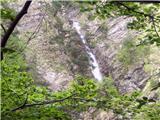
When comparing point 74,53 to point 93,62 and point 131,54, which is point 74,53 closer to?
point 93,62

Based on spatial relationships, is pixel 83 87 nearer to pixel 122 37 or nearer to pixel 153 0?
pixel 153 0

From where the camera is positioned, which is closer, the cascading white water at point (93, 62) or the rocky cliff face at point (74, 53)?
the rocky cliff face at point (74, 53)

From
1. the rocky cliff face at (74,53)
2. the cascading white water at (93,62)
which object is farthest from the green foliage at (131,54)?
the cascading white water at (93,62)

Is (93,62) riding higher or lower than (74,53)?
lower

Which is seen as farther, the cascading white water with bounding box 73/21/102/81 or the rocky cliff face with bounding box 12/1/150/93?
the cascading white water with bounding box 73/21/102/81

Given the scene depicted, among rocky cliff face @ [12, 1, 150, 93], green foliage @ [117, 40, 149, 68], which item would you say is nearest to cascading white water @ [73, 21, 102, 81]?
rocky cliff face @ [12, 1, 150, 93]

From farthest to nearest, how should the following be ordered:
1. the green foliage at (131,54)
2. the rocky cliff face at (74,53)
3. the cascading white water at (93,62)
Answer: the cascading white water at (93,62) → the rocky cliff face at (74,53) → the green foliage at (131,54)

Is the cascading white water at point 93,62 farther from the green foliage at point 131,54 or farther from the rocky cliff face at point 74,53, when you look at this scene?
the green foliage at point 131,54

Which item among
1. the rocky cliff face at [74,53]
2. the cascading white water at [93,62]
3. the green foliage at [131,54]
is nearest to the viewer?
the green foliage at [131,54]

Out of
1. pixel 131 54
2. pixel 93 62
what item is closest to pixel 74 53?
pixel 93 62

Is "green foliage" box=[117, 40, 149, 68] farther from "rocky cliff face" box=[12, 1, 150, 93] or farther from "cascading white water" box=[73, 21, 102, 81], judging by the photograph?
"cascading white water" box=[73, 21, 102, 81]

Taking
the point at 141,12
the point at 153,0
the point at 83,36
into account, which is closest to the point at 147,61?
the point at 83,36

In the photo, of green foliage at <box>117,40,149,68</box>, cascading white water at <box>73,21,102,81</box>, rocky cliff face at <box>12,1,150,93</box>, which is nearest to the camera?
green foliage at <box>117,40,149,68</box>

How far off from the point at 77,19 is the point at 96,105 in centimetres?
2095
